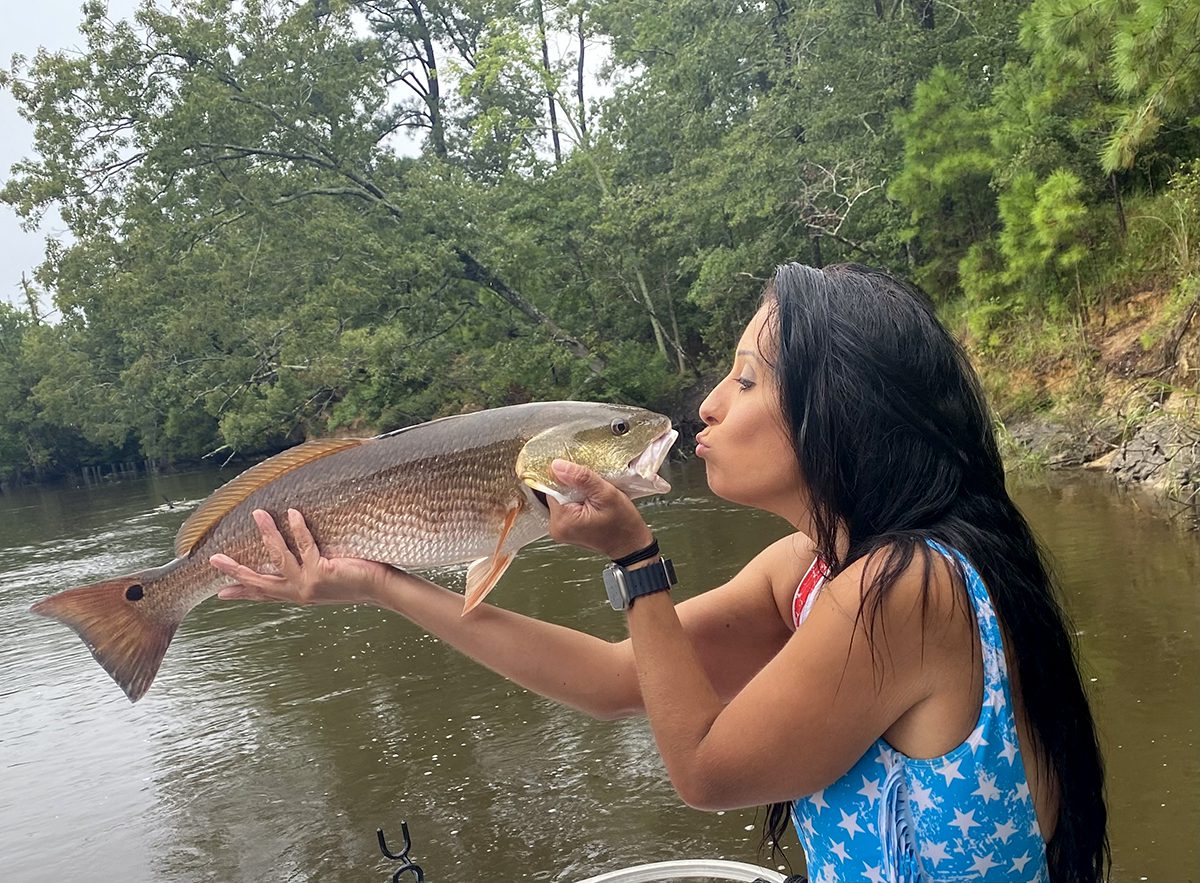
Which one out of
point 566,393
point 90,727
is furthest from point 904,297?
point 566,393

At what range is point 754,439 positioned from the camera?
1.72 meters

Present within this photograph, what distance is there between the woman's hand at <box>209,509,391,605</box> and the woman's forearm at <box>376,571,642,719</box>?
4 cm

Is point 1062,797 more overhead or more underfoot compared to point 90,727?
more overhead

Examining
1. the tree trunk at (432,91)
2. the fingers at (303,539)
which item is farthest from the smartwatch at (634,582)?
the tree trunk at (432,91)

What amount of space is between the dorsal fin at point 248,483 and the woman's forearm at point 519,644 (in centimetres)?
35

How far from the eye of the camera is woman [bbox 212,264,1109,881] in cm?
146

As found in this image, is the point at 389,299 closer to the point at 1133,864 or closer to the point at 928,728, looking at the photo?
the point at 1133,864

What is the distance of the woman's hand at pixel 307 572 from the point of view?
210 cm

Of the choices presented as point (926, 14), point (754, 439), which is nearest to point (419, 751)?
point (754, 439)

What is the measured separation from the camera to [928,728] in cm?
148

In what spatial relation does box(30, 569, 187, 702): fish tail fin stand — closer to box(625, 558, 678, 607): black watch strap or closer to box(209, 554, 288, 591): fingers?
box(209, 554, 288, 591): fingers

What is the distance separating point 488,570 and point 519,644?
0.18 m

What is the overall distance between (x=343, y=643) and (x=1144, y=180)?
1193 cm

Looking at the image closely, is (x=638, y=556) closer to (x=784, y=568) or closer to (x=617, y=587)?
(x=617, y=587)
